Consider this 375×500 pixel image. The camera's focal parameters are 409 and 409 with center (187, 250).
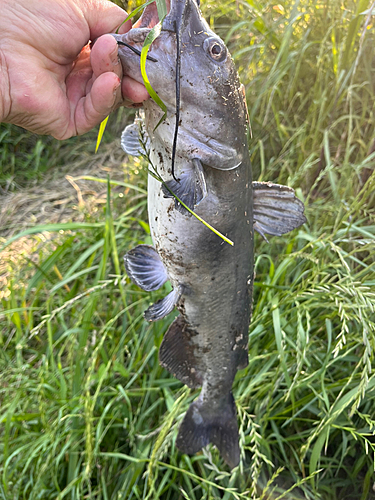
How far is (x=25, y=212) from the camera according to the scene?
3.76 meters

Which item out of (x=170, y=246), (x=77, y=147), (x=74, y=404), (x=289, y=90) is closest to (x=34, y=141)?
(x=77, y=147)

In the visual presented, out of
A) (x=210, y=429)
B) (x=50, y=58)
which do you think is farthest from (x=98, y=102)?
(x=210, y=429)

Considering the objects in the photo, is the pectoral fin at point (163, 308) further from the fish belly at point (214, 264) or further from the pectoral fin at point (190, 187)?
the pectoral fin at point (190, 187)

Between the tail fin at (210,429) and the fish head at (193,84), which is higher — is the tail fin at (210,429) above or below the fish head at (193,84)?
below

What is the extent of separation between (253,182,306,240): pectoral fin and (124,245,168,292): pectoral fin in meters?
0.40

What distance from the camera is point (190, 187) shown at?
1.16 metres

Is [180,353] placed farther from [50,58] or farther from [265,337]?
[50,58]

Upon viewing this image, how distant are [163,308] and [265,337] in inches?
33.4

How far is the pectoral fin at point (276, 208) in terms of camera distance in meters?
1.40

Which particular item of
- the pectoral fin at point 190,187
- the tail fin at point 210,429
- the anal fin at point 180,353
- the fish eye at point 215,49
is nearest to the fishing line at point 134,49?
the fish eye at point 215,49

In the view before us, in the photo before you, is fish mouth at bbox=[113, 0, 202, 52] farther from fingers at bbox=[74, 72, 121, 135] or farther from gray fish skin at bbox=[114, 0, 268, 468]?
fingers at bbox=[74, 72, 121, 135]

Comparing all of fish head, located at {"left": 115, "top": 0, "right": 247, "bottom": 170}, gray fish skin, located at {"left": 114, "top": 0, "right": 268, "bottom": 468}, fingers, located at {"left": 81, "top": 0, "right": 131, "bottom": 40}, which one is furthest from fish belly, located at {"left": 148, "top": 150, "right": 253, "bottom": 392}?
fingers, located at {"left": 81, "top": 0, "right": 131, "bottom": 40}

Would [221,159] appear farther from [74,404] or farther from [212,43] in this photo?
[74,404]

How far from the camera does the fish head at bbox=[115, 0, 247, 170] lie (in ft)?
3.45
